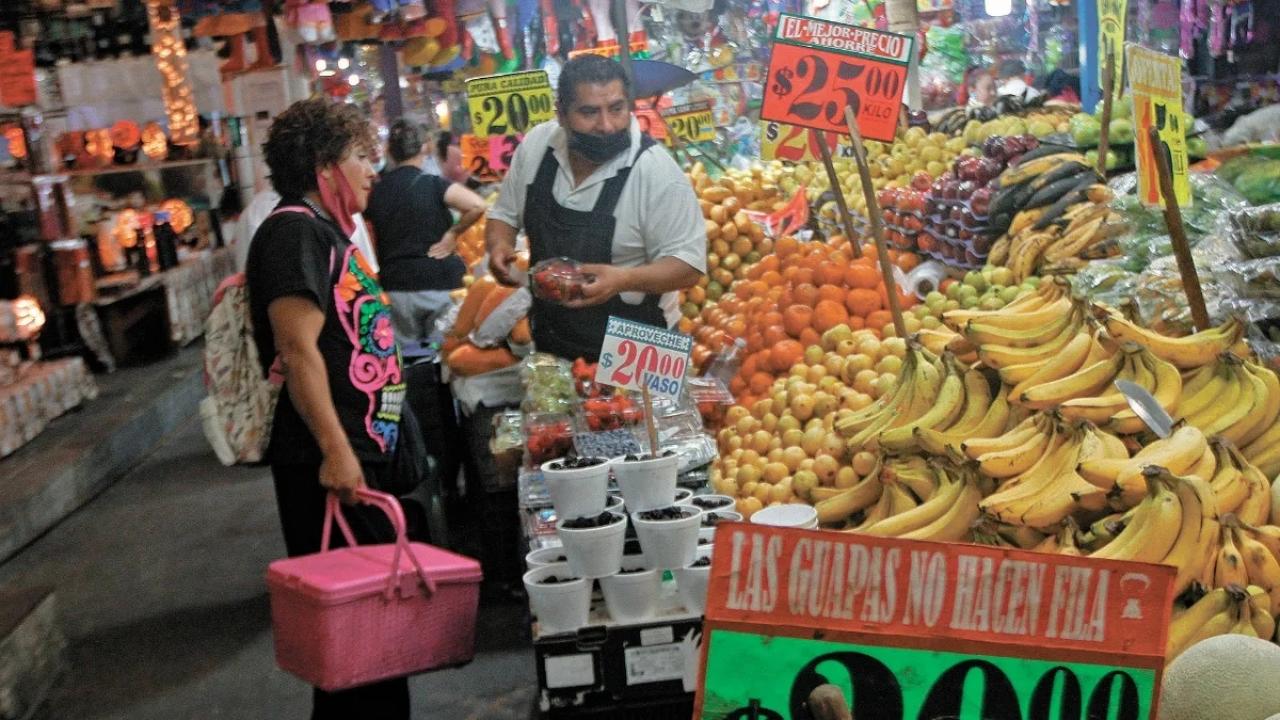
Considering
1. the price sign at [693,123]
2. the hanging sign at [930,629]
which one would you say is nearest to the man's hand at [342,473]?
the hanging sign at [930,629]

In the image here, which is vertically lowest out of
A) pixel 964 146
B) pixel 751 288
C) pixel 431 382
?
pixel 431 382

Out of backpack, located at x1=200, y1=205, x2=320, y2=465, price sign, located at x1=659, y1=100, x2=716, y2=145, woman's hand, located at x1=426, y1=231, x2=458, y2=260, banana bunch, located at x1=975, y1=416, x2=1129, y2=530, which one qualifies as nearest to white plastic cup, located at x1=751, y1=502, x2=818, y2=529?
banana bunch, located at x1=975, y1=416, x2=1129, y2=530

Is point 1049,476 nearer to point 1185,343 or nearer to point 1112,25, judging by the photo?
point 1185,343

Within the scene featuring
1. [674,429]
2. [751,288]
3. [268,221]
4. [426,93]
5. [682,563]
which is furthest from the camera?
[426,93]

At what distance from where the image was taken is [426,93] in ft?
58.9

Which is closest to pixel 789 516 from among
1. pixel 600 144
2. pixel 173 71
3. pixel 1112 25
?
pixel 600 144

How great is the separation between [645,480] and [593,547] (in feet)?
1.49

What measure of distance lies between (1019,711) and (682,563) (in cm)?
138

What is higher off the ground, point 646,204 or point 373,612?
point 646,204

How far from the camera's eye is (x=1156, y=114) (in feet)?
10.2

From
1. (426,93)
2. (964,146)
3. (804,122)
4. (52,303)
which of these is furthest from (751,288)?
(426,93)

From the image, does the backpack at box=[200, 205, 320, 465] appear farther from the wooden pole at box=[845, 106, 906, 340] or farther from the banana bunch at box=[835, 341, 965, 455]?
the wooden pole at box=[845, 106, 906, 340]

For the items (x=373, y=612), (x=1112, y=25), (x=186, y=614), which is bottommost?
(x=186, y=614)

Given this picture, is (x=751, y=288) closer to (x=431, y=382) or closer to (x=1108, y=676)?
(x=431, y=382)
